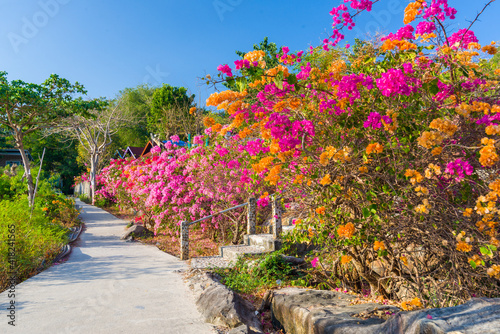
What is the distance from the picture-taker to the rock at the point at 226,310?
396 cm

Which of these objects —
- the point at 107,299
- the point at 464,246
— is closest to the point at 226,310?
the point at 107,299

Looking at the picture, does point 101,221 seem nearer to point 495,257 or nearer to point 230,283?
point 230,283

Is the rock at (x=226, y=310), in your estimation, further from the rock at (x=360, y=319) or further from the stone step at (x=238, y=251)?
the stone step at (x=238, y=251)

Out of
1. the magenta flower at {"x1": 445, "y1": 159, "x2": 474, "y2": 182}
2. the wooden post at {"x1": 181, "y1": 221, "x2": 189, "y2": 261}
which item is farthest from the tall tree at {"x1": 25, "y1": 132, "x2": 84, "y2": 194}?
the magenta flower at {"x1": 445, "y1": 159, "x2": 474, "y2": 182}

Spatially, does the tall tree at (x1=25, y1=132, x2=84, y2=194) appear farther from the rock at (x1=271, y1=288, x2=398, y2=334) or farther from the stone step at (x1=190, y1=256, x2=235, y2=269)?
the rock at (x1=271, y1=288, x2=398, y2=334)

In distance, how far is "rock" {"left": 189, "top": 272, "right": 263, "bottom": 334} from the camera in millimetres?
3957

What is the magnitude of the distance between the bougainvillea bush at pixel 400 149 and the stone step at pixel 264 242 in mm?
2382

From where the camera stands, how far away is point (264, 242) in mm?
6844

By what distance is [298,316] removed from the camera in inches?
143

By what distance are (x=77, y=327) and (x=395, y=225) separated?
372cm

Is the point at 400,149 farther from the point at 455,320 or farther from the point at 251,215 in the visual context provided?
the point at 251,215

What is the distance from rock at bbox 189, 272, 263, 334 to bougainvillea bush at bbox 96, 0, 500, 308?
1.31m

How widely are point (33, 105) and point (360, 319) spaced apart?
1247cm

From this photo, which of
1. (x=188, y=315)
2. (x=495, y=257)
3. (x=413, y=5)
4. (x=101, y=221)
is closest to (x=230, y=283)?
(x=188, y=315)
